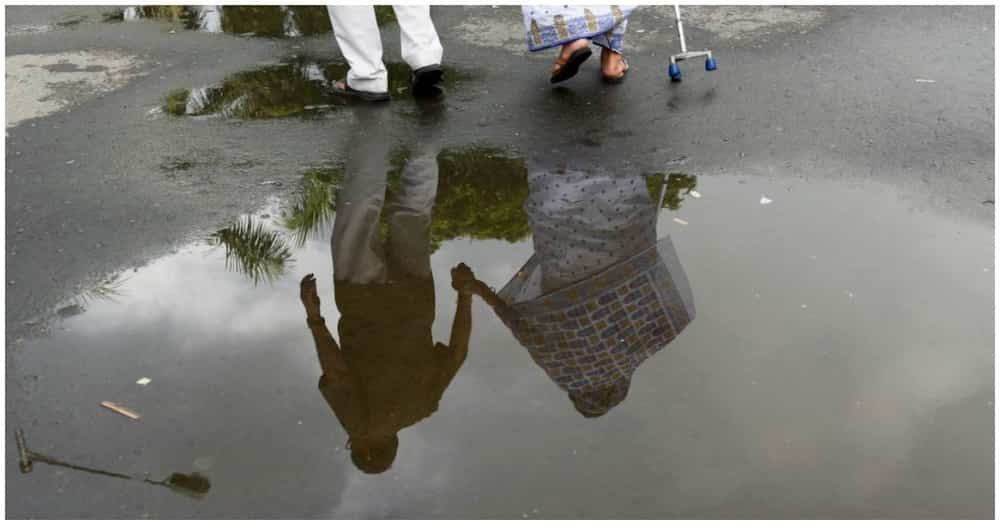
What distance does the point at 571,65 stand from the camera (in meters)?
6.57

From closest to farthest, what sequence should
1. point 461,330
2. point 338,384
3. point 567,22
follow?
point 338,384 → point 461,330 → point 567,22

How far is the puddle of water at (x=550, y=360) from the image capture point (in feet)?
10.8

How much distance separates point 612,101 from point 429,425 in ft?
11.0

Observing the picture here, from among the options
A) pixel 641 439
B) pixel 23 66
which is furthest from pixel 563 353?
pixel 23 66

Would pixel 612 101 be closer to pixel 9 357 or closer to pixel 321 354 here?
pixel 321 354

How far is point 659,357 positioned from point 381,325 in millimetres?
1060

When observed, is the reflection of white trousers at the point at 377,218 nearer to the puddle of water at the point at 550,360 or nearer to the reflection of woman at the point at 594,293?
the puddle of water at the point at 550,360

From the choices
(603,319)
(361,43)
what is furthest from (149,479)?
(361,43)

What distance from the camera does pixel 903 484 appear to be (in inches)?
128

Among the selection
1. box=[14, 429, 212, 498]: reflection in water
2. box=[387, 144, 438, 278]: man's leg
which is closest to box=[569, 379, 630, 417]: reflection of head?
box=[387, 144, 438, 278]: man's leg

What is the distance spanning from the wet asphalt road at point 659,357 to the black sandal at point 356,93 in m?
0.15

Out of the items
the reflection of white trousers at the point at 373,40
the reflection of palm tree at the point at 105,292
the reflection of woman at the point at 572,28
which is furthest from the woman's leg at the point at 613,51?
the reflection of palm tree at the point at 105,292

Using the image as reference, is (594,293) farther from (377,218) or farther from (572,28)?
(572,28)

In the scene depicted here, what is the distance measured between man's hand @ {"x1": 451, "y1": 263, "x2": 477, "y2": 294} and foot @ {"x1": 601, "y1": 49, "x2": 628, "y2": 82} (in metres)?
2.56
